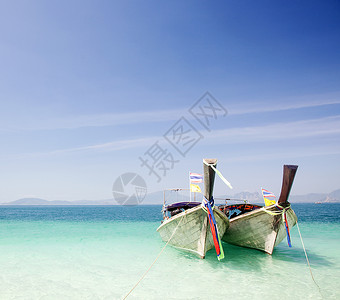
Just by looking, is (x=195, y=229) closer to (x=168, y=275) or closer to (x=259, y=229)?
(x=168, y=275)

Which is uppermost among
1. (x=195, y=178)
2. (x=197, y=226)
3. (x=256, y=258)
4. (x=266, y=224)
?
(x=195, y=178)

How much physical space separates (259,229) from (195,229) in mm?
3014

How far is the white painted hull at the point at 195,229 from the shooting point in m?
8.87

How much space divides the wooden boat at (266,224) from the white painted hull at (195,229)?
111 centimetres

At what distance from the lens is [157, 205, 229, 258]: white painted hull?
8867 mm

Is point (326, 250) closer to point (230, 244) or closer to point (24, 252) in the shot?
point (230, 244)

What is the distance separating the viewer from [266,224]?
9.88 m

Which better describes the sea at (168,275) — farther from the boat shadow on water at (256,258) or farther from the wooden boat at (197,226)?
the wooden boat at (197,226)

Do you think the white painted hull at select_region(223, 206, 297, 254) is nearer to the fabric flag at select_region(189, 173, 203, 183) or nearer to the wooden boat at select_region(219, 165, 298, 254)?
the wooden boat at select_region(219, 165, 298, 254)

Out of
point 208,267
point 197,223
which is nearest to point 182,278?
point 208,267

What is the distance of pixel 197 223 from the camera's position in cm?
898

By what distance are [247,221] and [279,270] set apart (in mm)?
2345

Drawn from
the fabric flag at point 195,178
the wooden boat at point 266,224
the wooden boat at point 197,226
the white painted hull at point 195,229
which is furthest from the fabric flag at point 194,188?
the wooden boat at point 266,224

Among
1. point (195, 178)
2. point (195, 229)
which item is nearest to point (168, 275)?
point (195, 229)
